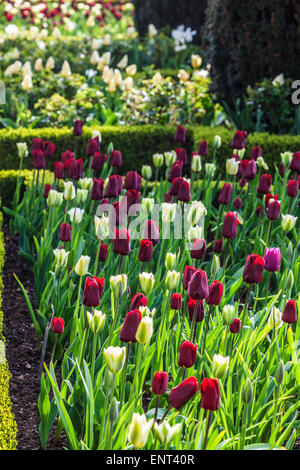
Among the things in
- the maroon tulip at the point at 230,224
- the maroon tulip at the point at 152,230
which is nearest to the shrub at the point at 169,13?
the maroon tulip at the point at 230,224

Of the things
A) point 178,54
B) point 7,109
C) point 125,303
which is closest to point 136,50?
point 178,54

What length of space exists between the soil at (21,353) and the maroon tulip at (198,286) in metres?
0.87

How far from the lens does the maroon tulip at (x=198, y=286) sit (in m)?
2.54

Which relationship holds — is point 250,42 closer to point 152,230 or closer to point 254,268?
point 152,230

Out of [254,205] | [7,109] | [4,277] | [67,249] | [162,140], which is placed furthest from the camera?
[7,109]

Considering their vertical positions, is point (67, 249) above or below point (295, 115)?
below

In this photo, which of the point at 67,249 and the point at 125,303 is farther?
the point at 67,249

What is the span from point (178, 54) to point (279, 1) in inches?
154

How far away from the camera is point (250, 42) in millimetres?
7145

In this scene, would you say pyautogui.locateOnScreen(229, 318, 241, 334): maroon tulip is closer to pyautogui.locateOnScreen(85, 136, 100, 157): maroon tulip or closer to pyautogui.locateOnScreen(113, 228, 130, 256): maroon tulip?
Answer: pyautogui.locateOnScreen(113, 228, 130, 256): maroon tulip

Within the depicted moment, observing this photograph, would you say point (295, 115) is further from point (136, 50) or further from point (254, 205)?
point (136, 50)

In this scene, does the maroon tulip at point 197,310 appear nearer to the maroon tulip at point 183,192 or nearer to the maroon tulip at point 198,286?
the maroon tulip at point 198,286
